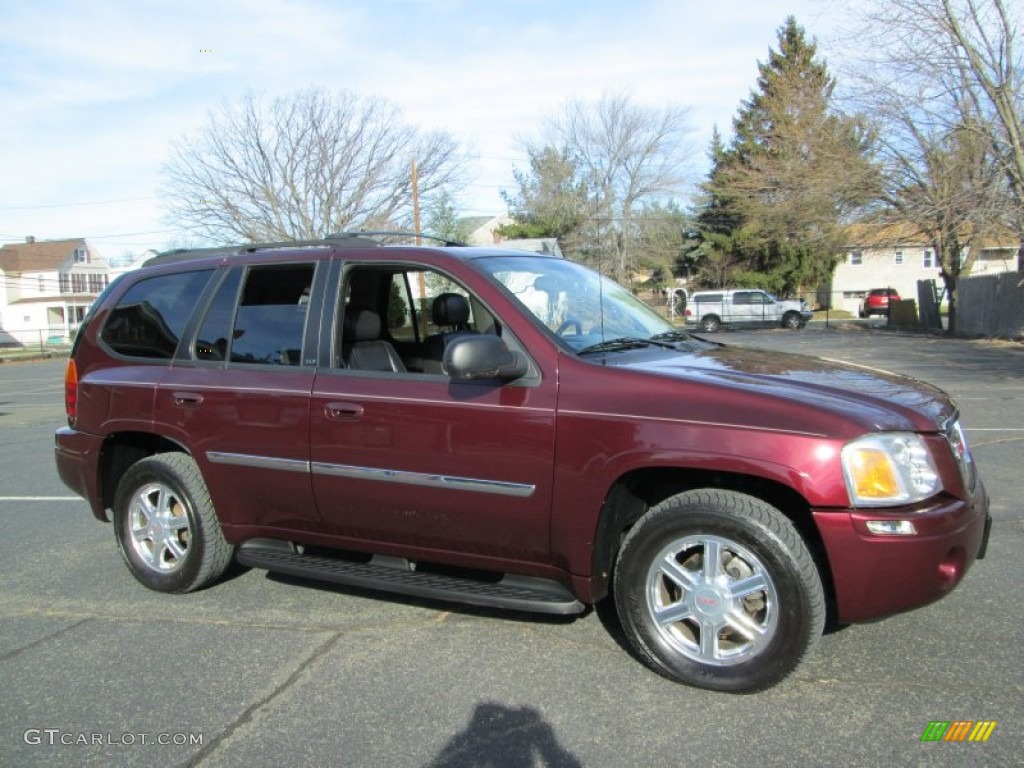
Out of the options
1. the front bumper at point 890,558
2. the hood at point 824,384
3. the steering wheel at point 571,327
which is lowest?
the front bumper at point 890,558

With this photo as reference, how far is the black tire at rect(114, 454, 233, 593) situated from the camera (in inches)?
170

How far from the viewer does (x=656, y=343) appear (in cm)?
402

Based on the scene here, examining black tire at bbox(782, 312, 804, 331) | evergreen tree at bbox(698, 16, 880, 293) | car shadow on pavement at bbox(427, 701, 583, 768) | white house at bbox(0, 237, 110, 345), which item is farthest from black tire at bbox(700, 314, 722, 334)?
white house at bbox(0, 237, 110, 345)

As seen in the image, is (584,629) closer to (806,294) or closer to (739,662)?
(739,662)

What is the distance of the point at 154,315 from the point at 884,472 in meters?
3.91

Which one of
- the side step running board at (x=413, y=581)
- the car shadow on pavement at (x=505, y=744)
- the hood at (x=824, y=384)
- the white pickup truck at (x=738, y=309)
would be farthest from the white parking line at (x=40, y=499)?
the white pickup truck at (x=738, y=309)

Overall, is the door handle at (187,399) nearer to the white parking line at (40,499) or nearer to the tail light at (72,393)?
the tail light at (72,393)

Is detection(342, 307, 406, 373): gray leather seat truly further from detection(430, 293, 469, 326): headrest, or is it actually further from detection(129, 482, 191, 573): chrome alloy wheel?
detection(129, 482, 191, 573): chrome alloy wheel

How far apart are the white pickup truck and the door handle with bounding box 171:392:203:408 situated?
3447 cm

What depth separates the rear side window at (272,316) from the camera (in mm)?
4094

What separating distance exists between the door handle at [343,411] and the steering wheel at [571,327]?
998mm

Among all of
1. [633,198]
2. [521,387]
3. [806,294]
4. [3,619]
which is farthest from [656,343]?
[806,294]

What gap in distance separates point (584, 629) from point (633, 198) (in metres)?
42.6

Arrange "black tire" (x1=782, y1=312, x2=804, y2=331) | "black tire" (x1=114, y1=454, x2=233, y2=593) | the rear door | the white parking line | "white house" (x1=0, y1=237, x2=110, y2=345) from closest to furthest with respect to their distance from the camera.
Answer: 1. the rear door
2. "black tire" (x1=114, y1=454, x2=233, y2=593)
3. the white parking line
4. "black tire" (x1=782, y1=312, x2=804, y2=331)
5. "white house" (x1=0, y1=237, x2=110, y2=345)
